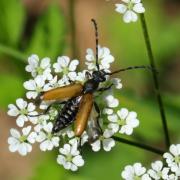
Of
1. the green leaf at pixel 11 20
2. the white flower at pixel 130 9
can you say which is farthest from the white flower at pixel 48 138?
the green leaf at pixel 11 20

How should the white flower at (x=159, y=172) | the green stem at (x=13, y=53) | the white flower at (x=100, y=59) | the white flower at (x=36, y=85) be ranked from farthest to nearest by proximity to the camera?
the green stem at (x=13, y=53) < the white flower at (x=100, y=59) < the white flower at (x=36, y=85) < the white flower at (x=159, y=172)

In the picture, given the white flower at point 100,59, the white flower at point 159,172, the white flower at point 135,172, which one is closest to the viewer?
the white flower at point 159,172

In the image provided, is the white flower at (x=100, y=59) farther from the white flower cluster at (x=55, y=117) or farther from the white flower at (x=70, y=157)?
the white flower at (x=70, y=157)

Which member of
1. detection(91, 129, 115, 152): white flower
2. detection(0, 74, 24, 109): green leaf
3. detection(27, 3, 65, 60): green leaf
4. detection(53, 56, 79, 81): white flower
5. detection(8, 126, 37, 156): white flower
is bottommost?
detection(91, 129, 115, 152): white flower

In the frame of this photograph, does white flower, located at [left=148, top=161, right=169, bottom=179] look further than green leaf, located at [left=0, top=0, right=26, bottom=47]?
No

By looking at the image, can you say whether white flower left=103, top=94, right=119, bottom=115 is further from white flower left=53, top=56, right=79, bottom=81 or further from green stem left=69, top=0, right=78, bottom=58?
green stem left=69, top=0, right=78, bottom=58

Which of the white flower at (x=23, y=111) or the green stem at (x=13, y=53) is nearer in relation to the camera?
the white flower at (x=23, y=111)

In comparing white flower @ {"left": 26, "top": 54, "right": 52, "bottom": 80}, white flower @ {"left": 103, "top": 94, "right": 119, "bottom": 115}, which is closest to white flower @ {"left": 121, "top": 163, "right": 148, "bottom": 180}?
white flower @ {"left": 103, "top": 94, "right": 119, "bottom": 115}

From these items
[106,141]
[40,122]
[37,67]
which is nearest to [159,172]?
[106,141]
